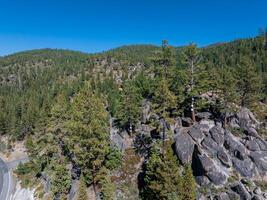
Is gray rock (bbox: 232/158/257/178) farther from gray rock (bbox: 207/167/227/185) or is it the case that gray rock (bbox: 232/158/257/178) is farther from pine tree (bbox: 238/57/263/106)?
pine tree (bbox: 238/57/263/106)

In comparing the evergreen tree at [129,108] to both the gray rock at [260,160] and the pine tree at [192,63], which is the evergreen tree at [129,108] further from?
Answer: the gray rock at [260,160]

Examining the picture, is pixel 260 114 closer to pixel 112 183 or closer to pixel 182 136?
pixel 182 136

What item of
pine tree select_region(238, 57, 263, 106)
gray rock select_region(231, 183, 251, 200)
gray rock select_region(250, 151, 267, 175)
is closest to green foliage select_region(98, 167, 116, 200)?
gray rock select_region(231, 183, 251, 200)

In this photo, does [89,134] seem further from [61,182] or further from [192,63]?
[192,63]

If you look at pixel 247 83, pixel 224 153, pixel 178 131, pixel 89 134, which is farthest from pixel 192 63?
pixel 89 134

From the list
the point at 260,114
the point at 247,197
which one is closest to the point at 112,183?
the point at 247,197

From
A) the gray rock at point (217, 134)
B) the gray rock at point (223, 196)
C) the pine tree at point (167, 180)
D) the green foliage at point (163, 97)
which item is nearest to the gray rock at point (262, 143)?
the gray rock at point (217, 134)
